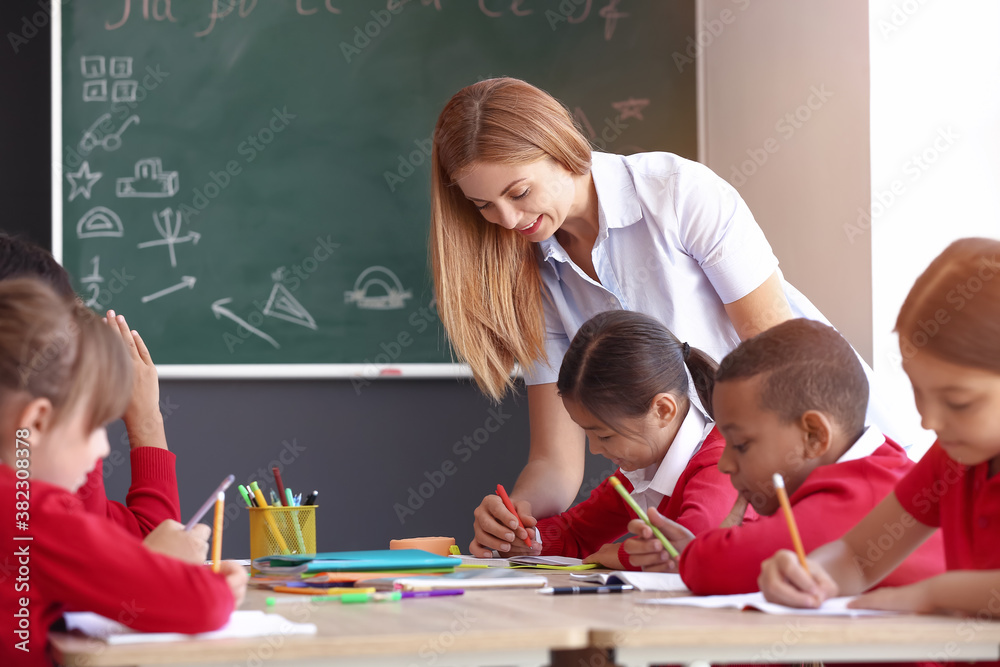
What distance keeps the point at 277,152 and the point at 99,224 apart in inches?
21.0

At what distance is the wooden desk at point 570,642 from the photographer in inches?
35.0

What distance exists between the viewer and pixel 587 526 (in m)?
1.98

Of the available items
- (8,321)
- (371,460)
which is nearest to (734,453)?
(8,321)

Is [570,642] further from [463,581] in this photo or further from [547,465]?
[547,465]

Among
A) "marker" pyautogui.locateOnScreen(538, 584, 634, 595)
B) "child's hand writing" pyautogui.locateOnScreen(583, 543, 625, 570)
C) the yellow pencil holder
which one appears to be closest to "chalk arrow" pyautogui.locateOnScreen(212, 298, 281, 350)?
the yellow pencil holder

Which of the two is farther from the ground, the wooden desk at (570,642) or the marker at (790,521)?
the marker at (790,521)

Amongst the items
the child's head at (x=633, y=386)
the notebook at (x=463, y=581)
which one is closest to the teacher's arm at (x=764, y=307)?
the child's head at (x=633, y=386)

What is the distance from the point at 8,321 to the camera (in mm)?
1029

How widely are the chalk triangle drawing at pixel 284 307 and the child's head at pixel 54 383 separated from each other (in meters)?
1.76

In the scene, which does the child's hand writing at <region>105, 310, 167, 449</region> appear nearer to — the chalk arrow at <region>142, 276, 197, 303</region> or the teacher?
the teacher

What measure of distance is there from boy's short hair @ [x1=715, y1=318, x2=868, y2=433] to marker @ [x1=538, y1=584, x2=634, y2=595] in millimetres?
307

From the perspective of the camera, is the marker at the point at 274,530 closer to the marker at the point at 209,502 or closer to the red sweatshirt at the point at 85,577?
the marker at the point at 209,502

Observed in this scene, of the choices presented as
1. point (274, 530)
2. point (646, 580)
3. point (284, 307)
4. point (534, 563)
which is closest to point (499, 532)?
point (534, 563)

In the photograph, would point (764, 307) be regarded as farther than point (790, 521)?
Yes
